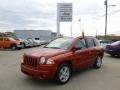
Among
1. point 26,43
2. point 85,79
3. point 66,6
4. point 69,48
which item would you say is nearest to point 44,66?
point 69,48

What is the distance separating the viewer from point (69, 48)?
776 cm

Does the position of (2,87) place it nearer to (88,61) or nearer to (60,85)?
(60,85)

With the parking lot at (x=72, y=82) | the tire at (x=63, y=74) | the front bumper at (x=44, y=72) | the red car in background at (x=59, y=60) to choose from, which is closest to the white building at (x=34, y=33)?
the red car in background at (x=59, y=60)

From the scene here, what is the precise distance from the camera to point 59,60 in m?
6.92

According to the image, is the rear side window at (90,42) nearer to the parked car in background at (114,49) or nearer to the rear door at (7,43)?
the parked car in background at (114,49)

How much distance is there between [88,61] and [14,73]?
3.37 meters

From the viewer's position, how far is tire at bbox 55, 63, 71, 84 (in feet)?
22.9

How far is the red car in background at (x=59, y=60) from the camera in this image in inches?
263

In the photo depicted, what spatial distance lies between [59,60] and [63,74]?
0.64 metres

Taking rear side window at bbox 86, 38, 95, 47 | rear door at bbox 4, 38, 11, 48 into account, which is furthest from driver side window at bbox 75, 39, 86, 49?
rear door at bbox 4, 38, 11, 48

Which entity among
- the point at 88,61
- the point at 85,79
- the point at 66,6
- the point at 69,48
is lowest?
the point at 85,79

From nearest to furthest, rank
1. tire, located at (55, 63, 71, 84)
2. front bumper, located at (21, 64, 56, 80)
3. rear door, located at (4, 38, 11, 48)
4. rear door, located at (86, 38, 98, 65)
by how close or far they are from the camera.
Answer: front bumper, located at (21, 64, 56, 80), tire, located at (55, 63, 71, 84), rear door, located at (86, 38, 98, 65), rear door, located at (4, 38, 11, 48)

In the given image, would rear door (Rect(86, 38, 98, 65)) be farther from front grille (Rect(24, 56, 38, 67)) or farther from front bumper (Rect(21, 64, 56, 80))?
front grille (Rect(24, 56, 38, 67))

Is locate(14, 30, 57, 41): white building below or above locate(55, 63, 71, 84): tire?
above
